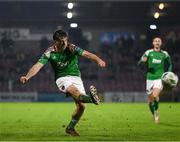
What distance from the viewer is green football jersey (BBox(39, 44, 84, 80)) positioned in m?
11.4

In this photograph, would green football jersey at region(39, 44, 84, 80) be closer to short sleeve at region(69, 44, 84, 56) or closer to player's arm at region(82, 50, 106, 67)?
short sleeve at region(69, 44, 84, 56)

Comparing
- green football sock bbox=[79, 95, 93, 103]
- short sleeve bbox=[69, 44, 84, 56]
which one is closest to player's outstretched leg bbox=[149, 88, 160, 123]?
short sleeve bbox=[69, 44, 84, 56]

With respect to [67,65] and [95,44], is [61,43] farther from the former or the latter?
[95,44]

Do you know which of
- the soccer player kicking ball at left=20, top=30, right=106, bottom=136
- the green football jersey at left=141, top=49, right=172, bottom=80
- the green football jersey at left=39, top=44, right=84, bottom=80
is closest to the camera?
the soccer player kicking ball at left=20, top=30, right=106, bottom=136

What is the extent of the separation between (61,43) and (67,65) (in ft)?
1.96

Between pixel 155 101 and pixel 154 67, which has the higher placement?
pixel 154 67

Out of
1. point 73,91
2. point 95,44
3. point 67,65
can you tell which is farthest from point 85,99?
point 95,44

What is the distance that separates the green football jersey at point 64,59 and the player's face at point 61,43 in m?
0.13

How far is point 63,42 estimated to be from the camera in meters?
11.2

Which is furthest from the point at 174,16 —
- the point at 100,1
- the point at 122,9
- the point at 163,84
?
the point at 163,84

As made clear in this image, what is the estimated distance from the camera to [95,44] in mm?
48594

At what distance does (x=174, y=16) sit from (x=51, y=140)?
37.5 meters

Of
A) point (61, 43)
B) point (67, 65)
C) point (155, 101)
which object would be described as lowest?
point (155, 101)

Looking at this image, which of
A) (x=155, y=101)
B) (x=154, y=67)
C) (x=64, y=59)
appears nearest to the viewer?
(x=64, y=59)
